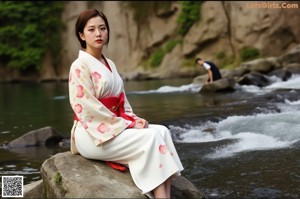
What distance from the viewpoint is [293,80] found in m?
17.8

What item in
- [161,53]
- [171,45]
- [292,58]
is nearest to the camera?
[292,58]

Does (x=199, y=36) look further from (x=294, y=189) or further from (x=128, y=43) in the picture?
(x=294, y=189)

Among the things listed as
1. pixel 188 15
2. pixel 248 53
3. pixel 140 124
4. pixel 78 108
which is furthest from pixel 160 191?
pixel 188 15

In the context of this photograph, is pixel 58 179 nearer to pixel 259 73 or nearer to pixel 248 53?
pixel 259 73

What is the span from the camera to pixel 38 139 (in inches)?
340

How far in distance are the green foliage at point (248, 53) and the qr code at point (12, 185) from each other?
24.4m

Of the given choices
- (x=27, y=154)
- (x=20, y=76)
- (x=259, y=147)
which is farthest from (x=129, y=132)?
(x=20, y=76)

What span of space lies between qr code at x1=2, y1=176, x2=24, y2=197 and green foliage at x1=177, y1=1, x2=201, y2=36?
2685 cm

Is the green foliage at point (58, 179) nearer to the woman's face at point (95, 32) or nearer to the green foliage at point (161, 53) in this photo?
the woman's face at point (95, 32)

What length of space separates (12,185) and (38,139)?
3908 millimetres

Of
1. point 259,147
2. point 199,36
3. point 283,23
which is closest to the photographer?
point 259,147

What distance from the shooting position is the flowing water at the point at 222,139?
5.23 m

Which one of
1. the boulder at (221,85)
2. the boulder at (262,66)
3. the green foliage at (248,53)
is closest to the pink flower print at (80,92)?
the boulder at (221,85)

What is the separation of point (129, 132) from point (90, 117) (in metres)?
0.36
